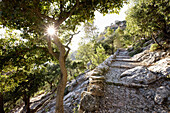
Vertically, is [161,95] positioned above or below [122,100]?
above

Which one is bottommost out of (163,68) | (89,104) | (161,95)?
(161,95)

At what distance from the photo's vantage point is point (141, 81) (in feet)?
13.3

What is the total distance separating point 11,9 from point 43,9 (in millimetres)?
1735

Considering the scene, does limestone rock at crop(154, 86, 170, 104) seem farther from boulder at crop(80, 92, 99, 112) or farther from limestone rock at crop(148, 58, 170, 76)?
boulder at crop(80, 92, 99, 112)

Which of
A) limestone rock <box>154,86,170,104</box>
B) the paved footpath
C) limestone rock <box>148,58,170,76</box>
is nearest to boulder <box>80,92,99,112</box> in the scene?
the paved footpath

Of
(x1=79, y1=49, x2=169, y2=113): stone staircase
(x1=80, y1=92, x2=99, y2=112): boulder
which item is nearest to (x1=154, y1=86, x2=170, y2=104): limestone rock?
(x1=79, y1=49, x2=169, y2=113): stone staircase

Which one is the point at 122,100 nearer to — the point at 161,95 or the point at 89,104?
the point at 161,95

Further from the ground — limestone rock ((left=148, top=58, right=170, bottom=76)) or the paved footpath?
limestone rock ((left=148, top=58, right=170, bottom=76))

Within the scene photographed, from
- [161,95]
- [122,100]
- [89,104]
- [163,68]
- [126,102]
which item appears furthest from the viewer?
[163,68]

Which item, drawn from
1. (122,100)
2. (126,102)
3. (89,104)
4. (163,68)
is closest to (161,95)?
(126,102)

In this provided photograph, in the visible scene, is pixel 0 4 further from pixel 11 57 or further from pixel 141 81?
pixel 141 81

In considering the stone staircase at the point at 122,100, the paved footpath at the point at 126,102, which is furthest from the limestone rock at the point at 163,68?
the paved footpath at the point at 126,102

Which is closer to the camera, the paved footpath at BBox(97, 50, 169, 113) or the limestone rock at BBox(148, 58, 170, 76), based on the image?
the paved footpath at BBox(97, 50, 169, 113)

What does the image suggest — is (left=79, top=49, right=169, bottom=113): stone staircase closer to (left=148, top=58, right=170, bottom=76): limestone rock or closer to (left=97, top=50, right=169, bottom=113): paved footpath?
(left=97, top=50, right=169, bottom=113): paved footpath
